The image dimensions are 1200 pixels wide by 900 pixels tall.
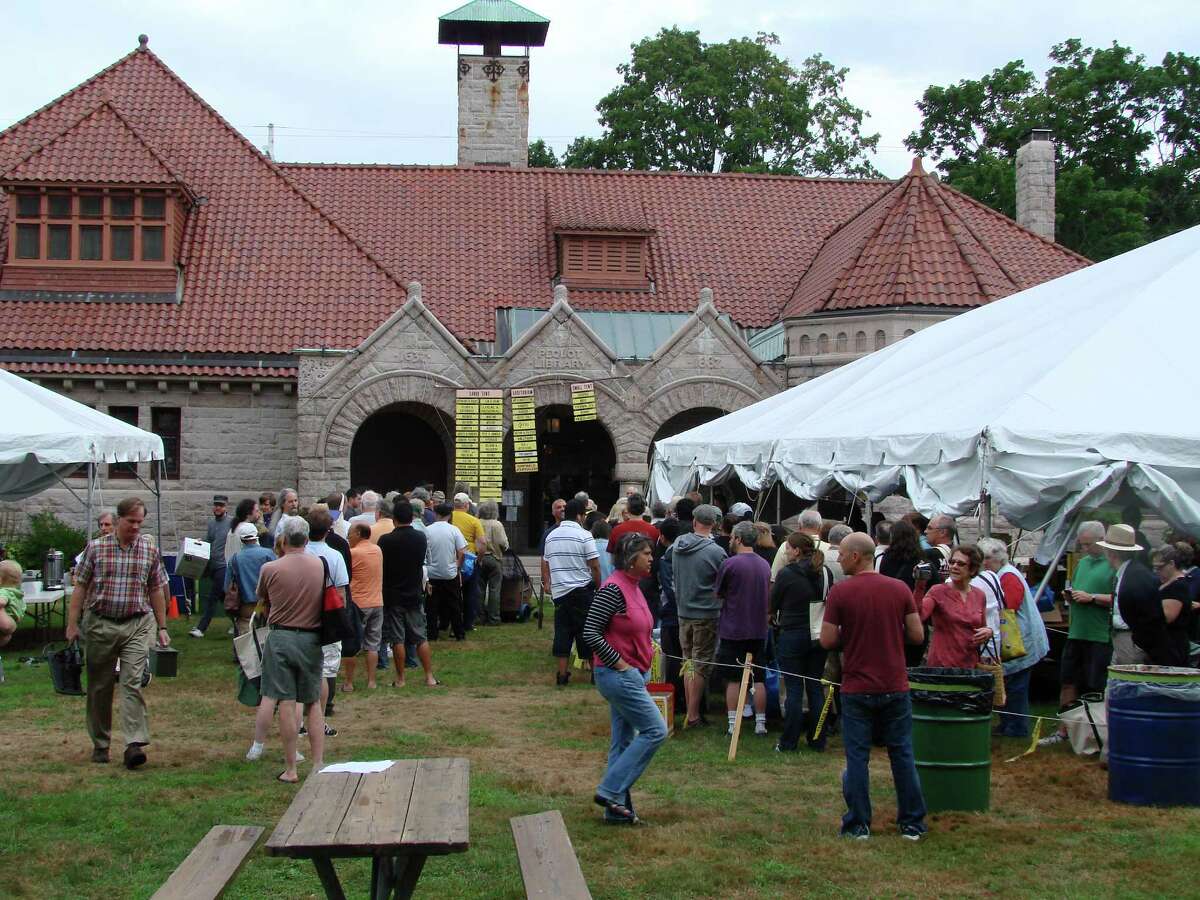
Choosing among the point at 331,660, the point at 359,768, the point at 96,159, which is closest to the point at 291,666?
the point at 331,660

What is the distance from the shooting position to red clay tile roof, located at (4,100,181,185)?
26.0m

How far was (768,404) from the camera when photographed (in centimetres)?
1720

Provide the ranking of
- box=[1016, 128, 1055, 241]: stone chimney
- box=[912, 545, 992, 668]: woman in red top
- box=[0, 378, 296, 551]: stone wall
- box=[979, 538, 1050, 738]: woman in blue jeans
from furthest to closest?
box=[1016, 128, 1055, 241]: stone chimney → box=[0, 378, 296, 551]: stone wall → box=[979, 538, 1050, 738]: woman in blue jeans → box=[912, 545, 992, 668]: woman in red top

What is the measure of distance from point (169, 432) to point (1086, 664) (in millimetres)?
19296

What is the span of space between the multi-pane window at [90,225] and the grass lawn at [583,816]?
16.3 metres

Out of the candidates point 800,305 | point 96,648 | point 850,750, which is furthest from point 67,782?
point 800,305

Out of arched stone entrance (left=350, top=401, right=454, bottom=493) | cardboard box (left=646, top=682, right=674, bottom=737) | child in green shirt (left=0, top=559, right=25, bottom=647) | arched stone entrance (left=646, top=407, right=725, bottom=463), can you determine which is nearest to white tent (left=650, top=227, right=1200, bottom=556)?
cardboard box (left=646, top=682, right=674, bottom=737)

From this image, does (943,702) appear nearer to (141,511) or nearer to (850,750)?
(850,750)

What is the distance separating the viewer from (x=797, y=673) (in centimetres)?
1030

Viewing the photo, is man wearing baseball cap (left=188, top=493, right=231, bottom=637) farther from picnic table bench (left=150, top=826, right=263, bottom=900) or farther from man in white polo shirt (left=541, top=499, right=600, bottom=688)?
picnic table bench (left=150, top=826, right=263, bottom=900)

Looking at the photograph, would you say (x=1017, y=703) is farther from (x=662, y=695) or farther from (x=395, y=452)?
(x=395, y=452)

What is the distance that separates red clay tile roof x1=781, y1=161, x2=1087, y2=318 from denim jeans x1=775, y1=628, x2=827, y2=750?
14752 millimetres

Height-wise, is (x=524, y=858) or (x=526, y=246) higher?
(x=526, y=246)

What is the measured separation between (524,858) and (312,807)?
0.93 m
